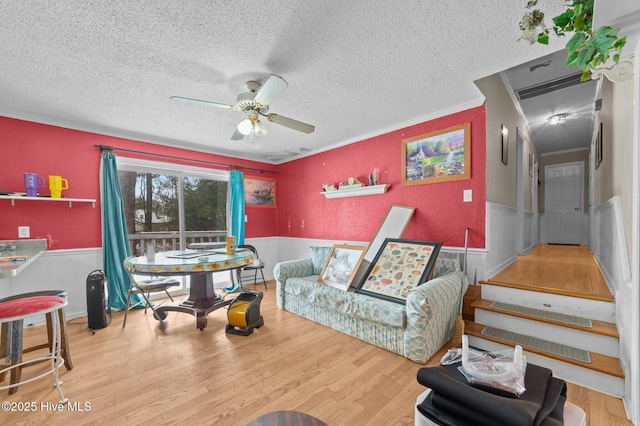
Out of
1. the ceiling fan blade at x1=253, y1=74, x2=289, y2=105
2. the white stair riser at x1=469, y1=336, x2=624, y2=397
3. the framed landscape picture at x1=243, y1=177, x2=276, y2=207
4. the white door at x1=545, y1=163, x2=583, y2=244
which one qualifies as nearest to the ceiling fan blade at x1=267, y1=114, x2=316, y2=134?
the ceiling fan blade at x1=253, y1=74, x2=289, y2=105

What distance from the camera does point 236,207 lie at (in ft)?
16.2

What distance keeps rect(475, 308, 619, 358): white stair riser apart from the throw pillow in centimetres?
189

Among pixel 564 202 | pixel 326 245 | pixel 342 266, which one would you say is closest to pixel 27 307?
pixel 342 266

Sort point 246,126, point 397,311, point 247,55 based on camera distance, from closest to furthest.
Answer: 1. point 247,55
2. point 397,311
3. point 246,126

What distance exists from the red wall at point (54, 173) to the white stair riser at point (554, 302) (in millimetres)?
4990

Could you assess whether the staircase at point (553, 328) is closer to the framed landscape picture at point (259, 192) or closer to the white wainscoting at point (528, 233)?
the white wainscoting at point (528, 233)

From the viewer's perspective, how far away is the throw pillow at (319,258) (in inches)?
150

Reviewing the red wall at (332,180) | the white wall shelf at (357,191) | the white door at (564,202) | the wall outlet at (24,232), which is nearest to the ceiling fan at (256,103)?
the white wall shelf at (357,191)

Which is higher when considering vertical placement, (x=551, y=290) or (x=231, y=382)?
(x=551, y=290)

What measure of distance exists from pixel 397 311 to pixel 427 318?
0.25 metres

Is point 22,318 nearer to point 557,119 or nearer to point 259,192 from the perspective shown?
point 259,192

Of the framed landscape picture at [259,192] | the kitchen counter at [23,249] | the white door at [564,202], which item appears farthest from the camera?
the white door at [564,202]

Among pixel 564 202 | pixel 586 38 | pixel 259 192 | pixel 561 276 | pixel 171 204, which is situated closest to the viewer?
pixel 586 38

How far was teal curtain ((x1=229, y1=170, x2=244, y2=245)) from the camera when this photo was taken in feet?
16.1
